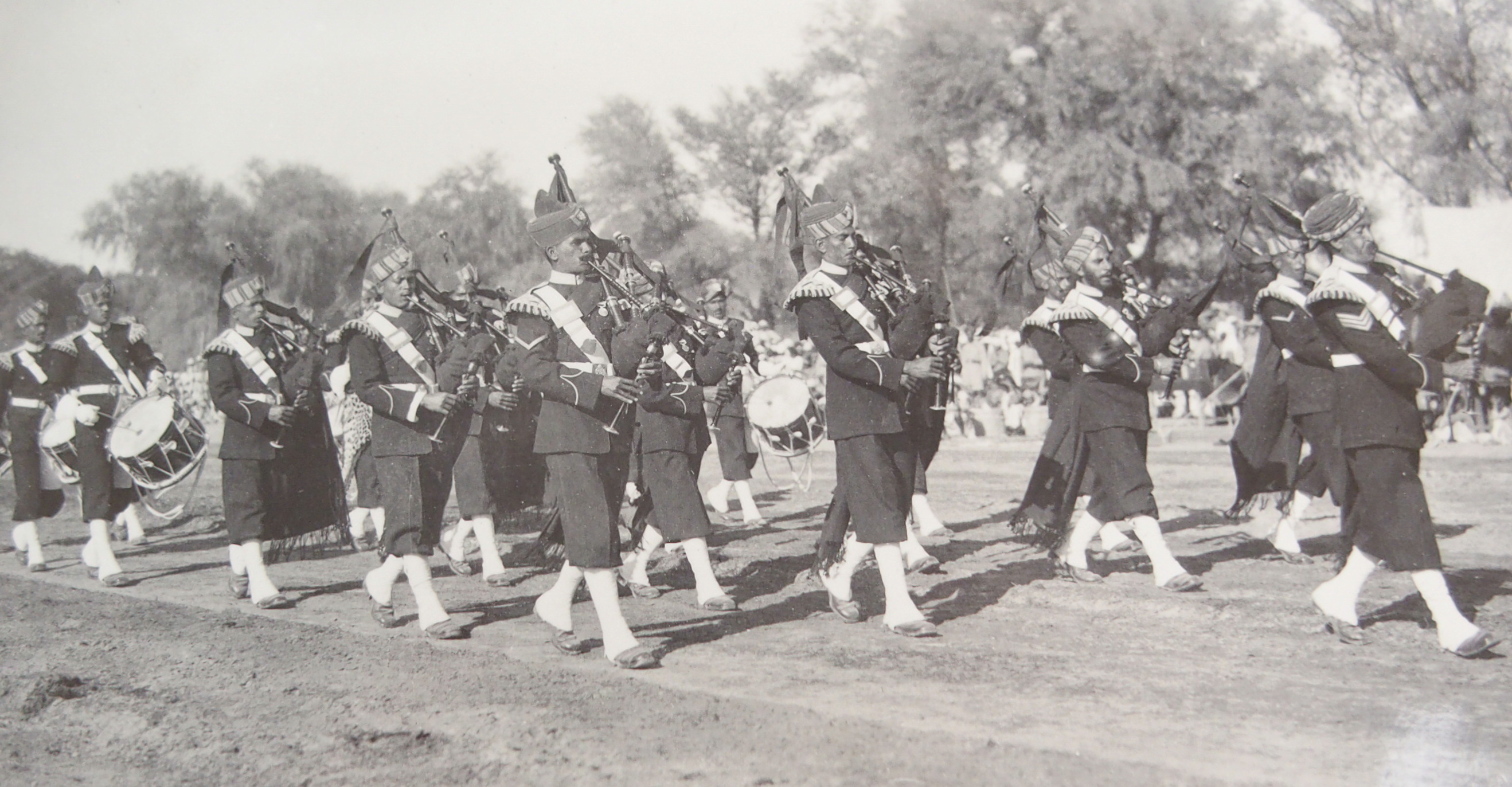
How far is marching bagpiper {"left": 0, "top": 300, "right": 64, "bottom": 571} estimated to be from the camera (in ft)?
31.6

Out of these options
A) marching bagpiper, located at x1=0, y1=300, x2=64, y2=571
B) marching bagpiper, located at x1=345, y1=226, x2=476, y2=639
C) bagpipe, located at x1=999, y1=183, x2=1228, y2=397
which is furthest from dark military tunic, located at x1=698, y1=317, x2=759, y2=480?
marching bagpiper, located at x1=0, y1=300, x2=64, y2=571

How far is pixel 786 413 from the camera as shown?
11.8 m

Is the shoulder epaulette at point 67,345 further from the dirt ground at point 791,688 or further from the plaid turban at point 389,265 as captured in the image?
the plaid turban at point 389,265

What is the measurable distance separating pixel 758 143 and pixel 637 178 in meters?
3.42

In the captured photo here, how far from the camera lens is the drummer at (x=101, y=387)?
29.9 feet

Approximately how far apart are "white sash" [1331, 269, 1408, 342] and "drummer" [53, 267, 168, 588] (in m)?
7.78

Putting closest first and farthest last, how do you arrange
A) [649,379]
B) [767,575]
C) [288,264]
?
[649,379] < [767,575] < [288,264]

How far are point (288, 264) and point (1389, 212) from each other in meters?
28.4

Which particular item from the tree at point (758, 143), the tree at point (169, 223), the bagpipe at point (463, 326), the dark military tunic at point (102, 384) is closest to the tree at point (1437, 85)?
the tree at point (758, 143)

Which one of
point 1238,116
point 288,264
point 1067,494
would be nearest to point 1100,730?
point 1067,494

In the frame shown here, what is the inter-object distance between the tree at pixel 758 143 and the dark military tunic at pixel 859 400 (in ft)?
94.6

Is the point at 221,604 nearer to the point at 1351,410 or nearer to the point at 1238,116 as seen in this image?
the point at 1351,410

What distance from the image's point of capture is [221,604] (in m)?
7.84

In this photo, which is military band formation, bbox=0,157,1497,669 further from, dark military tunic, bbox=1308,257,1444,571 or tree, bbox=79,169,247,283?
tree, bbox=79,169,247,283
